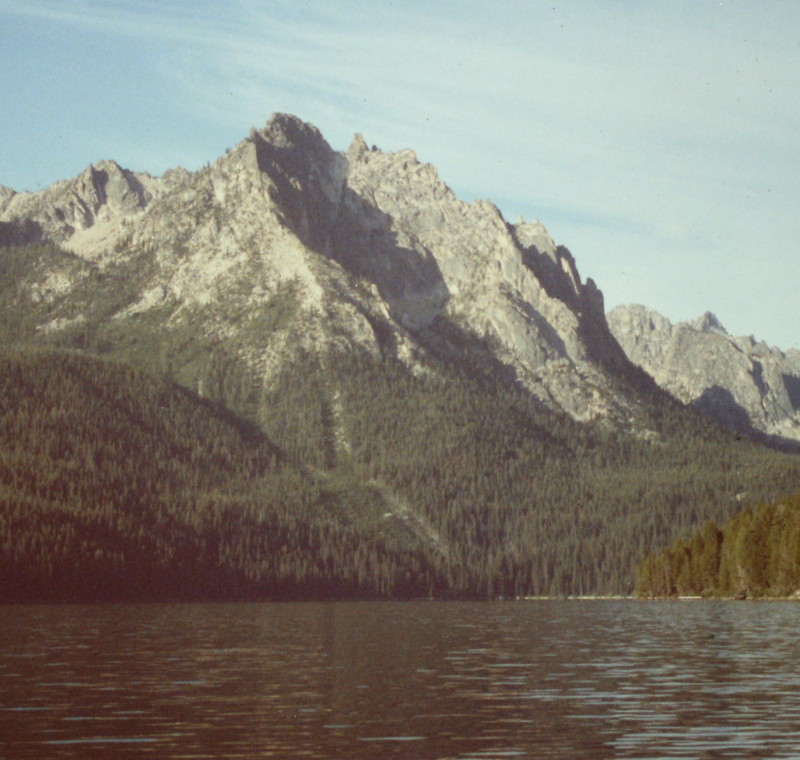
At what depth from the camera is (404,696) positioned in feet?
244

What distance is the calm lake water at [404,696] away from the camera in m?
55.7

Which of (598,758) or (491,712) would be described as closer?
(598,758)

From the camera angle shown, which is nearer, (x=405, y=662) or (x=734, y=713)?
(x=734, y=713)

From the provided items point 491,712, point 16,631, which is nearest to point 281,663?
point 491,712

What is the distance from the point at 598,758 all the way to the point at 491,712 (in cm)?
1542

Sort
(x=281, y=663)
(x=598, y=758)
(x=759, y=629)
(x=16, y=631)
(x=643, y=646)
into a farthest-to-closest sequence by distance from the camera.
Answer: (x=16, y=631)
(x=759, y=629)
(x=643, y=646)
(x=281, y=663)
(x=598, y=758)

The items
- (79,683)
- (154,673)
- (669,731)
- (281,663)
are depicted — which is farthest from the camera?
(281,663)

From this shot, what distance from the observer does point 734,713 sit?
212 feet

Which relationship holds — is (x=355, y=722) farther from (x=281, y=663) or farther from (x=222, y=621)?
(x=222, y=621)

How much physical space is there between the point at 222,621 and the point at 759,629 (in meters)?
74.2

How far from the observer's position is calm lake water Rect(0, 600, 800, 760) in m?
55.7

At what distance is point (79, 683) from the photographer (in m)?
81.8

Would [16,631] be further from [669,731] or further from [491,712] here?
[669,731]

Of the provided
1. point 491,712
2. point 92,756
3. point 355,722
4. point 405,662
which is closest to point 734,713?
point 491,712
